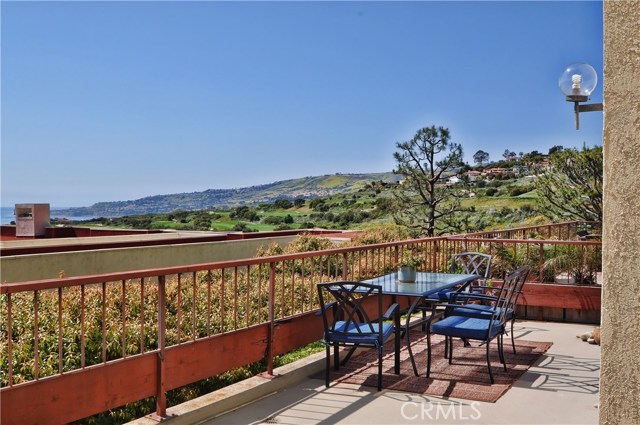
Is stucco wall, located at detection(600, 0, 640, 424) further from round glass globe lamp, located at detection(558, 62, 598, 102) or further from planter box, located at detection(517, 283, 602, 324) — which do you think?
planter box, located at detection(517, 283, 602, 324)

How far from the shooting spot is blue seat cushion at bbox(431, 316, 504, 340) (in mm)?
4938

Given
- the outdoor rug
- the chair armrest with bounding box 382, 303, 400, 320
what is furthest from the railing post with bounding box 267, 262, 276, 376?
the chair armrest with bounding box 382, 303, 400, 320

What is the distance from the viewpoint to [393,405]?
446cm

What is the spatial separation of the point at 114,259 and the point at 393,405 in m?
10.1

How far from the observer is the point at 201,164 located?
189 ft

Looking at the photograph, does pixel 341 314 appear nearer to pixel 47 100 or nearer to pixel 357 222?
pixel 357 222

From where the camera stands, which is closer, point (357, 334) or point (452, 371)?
point (357, 334)

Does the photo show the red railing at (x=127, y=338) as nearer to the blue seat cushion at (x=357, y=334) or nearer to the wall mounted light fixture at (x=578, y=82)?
the blue seat cushion at (x=357, y=334)

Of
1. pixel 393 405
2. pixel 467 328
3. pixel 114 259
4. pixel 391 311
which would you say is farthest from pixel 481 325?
pixel 114 259

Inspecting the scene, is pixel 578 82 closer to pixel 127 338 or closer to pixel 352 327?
pixel 352 327

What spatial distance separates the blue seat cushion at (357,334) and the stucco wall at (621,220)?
2.95 m

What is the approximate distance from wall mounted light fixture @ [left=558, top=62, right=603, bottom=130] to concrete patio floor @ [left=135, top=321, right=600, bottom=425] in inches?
80.6

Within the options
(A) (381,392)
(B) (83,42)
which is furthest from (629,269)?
(B) (83,42)
